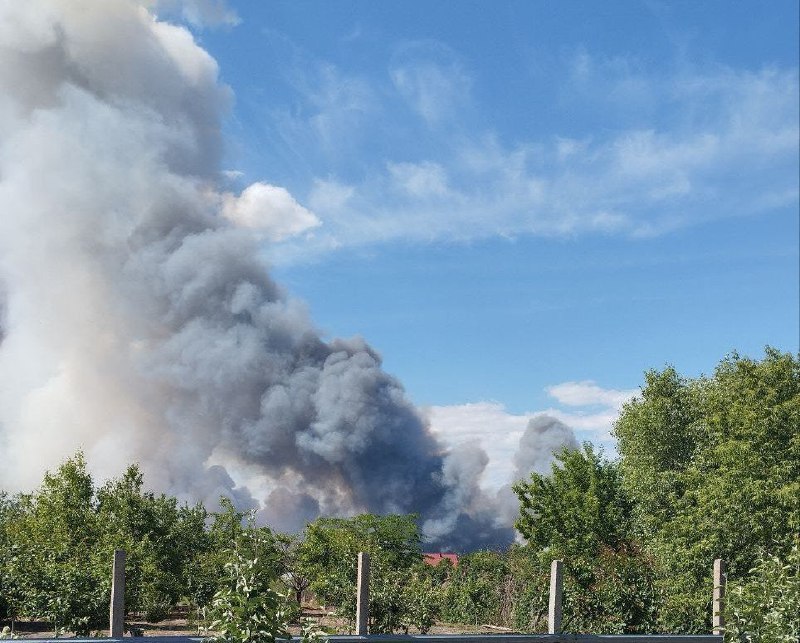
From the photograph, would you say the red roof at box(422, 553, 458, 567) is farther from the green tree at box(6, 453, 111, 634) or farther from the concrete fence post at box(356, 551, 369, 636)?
the concrete fence post at box(356, 551, 369, 636)

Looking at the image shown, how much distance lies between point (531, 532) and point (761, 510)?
12.7 m

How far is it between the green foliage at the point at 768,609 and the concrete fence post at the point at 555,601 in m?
2.91

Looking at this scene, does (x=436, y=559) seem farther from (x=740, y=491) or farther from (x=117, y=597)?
(x=117, y=597)

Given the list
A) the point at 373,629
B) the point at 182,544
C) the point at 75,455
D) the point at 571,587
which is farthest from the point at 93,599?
the point at 75,455

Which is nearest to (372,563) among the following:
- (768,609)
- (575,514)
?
(768,609)

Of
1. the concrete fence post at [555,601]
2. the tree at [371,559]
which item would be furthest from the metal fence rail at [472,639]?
the tree at [371,559]

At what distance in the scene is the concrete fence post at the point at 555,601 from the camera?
11.5 metres

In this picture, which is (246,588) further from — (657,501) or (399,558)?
(657,501)

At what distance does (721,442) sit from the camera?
74.4ft

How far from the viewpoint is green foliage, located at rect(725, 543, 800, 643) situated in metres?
8.38

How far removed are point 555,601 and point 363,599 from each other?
293 cm

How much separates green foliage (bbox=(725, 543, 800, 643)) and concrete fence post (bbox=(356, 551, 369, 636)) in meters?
4.13

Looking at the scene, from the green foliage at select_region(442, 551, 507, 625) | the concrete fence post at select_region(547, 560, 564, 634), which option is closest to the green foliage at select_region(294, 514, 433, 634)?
the green foliage at select_region(442, 551, 507, 625)

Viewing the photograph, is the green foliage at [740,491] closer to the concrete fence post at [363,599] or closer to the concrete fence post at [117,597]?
the concrete fence post at [363,599]
